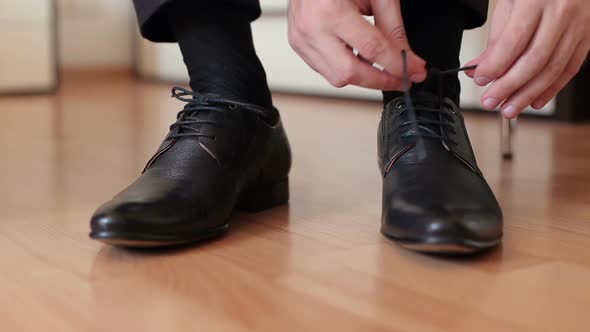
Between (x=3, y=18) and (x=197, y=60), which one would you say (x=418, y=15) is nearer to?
(x=197, y=60)

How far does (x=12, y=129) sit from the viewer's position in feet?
5.32

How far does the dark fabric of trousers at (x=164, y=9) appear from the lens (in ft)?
2.55

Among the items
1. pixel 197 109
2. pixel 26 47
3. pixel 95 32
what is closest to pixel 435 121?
pixel 197 109

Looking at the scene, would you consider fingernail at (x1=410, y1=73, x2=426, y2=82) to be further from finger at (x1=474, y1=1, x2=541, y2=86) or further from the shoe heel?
the shoe heel

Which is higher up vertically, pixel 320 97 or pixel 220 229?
pixel 220 229

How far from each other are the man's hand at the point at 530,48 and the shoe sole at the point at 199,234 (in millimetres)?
280

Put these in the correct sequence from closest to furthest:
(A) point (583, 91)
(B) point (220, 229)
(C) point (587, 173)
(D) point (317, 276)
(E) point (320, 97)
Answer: (D) point (317, 276), (B) point (220, 229), (C) point (587, 173), (A) point (583, 91), (E) point (320, 97)

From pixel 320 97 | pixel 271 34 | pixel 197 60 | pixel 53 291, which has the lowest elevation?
pixel 320 97

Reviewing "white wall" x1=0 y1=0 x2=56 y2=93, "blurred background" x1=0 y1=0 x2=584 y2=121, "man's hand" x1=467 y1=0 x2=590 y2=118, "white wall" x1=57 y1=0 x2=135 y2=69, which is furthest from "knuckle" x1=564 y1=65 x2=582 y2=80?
"white wall" x1=57 y1=0 x2=135 y2=69

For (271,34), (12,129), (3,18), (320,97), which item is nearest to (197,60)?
(12,129)

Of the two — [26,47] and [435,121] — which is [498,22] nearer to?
[435,121]

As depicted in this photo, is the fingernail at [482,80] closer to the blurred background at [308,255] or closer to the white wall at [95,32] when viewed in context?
the blurred background at [308,255]

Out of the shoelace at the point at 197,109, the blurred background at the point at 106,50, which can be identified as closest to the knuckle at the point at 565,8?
the shoelace at the point at 197,109

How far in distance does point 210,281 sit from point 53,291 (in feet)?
0.39
